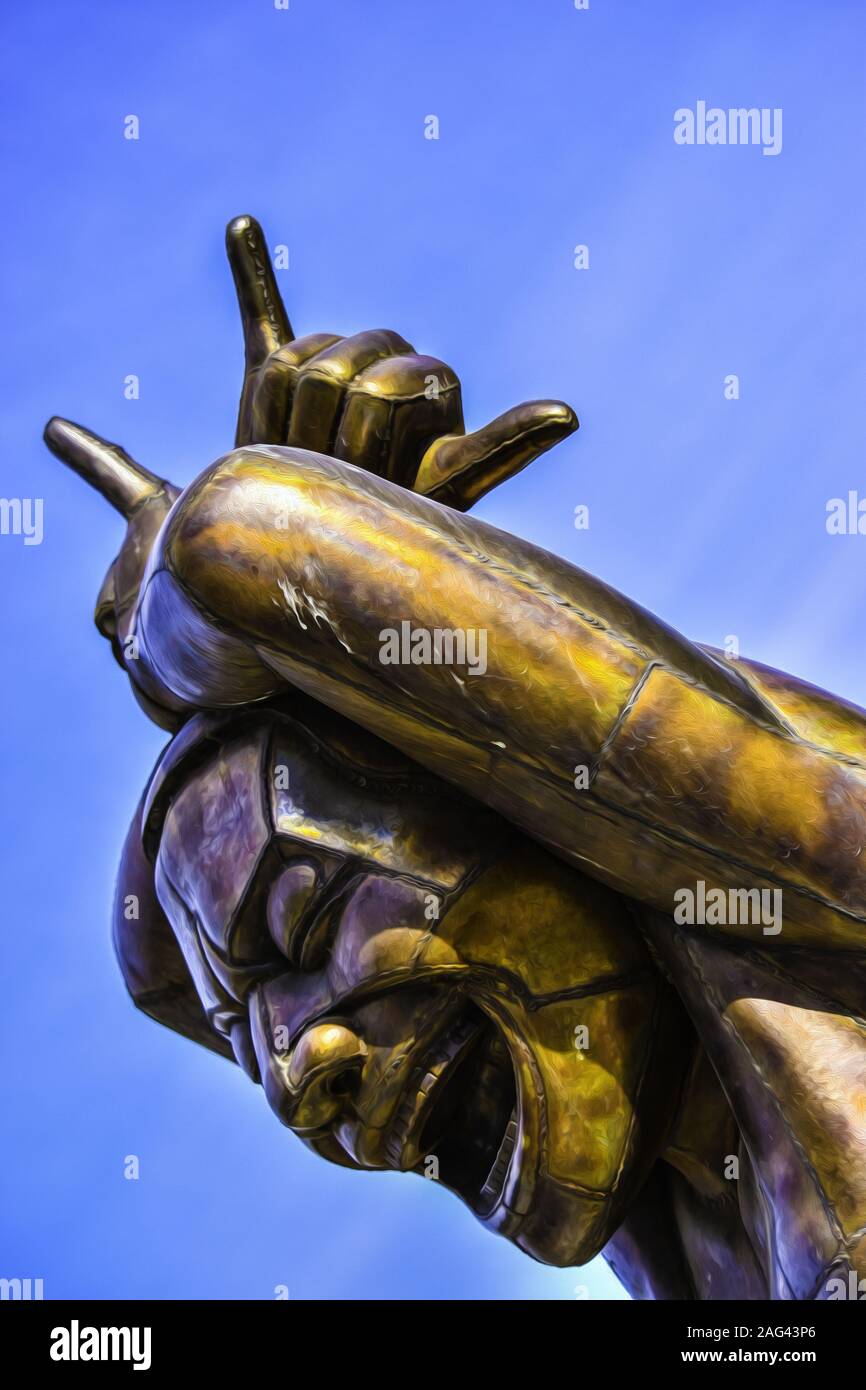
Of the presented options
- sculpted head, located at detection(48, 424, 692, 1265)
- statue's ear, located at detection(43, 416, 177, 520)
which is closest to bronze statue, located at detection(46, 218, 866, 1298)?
sculpted head, located at detection(48, 424, 692, 1265)

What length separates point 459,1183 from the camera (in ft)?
10.4

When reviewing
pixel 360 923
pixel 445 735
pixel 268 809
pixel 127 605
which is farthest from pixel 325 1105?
pixel 127 605

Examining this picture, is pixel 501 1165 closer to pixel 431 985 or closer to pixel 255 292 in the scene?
pixel 431 985

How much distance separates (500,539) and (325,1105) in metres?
1.10

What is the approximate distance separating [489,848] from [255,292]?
53.9 inches

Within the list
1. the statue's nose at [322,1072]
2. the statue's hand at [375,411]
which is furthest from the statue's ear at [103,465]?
the statue's nose at [322,1072]

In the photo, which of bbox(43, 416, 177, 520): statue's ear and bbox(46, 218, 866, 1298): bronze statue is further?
bbox(43, 416, 177, 520): statue's ear

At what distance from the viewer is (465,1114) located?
3.12 meters

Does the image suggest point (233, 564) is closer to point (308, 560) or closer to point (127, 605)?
point (308, 560)

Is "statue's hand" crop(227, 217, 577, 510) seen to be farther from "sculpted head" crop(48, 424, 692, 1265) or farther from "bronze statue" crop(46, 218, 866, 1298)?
"sculpted head" crop(48, 424, 692, 1265)

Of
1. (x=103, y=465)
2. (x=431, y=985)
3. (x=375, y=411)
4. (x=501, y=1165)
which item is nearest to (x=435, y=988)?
(x=431, y=985)

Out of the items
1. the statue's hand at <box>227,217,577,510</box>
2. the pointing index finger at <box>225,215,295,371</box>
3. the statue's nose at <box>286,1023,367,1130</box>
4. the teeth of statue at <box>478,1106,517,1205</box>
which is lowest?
the teeth of statue at <box>478,1106,517,1205</box>

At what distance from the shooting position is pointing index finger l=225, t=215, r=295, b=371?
3.44 m

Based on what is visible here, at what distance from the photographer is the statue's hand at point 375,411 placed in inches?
129
